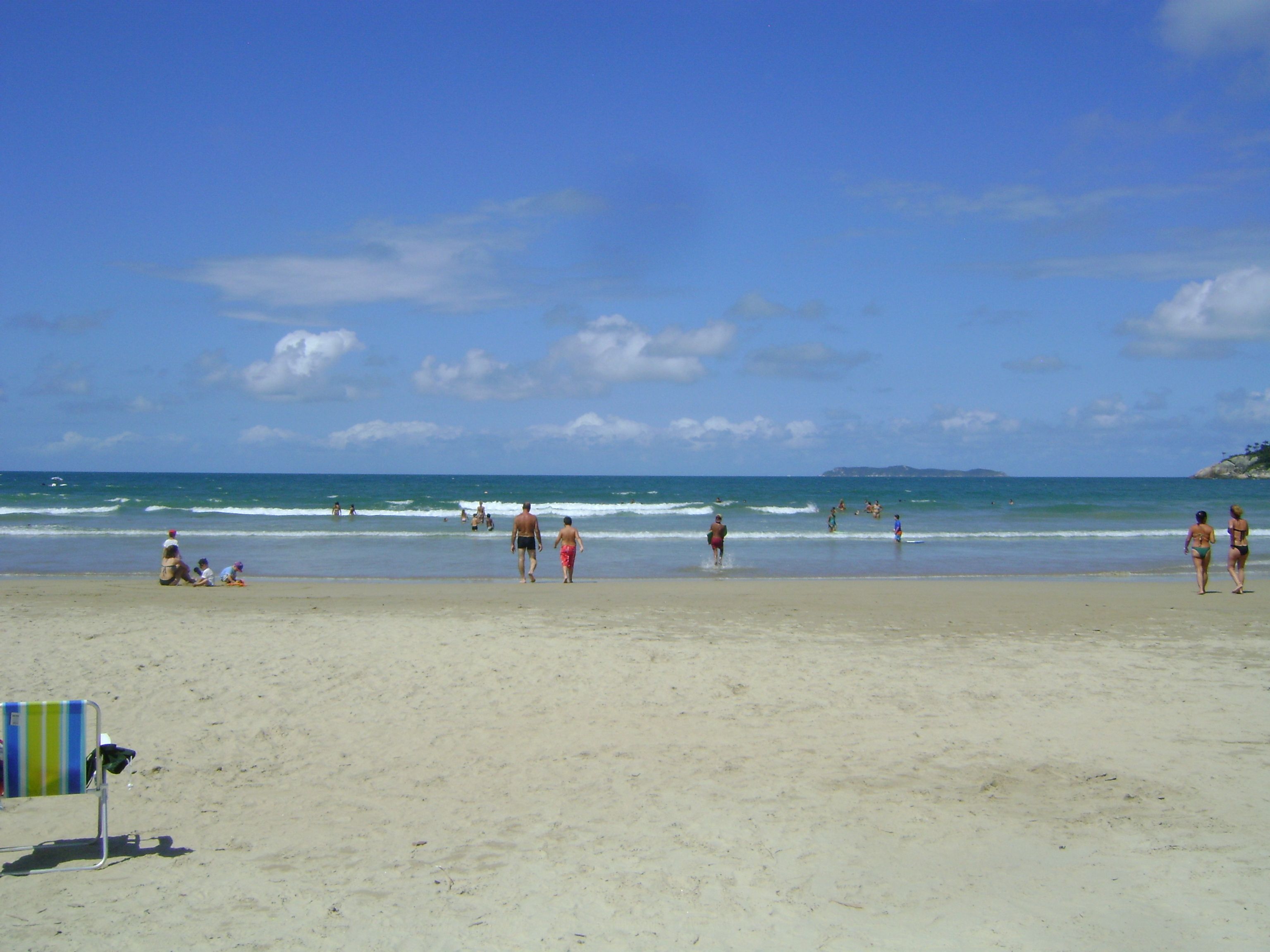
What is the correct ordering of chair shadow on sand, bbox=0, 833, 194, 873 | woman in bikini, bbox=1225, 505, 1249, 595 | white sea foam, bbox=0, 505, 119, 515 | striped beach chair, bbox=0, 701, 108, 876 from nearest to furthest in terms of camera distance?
striped beach chair, bbox=0, 701, 108, 876, chair shadow on sand, bbox=0, 833, 194, 873, woman in bikini, bbox=1225, 505, 1249, 595, white sea foam, bbox=0, 505, 119, 515

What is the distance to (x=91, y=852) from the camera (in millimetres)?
4938

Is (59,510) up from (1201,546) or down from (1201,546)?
down

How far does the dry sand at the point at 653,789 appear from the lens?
421 centimetres

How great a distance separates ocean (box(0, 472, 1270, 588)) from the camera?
22594 millimetres

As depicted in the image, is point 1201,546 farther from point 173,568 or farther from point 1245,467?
point 1245,467

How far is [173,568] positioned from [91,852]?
1336 centimetres

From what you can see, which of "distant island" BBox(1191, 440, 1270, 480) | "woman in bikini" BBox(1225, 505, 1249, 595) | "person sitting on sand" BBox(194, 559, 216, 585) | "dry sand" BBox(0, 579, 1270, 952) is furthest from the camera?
"distant island" BBox(1191, 440, 1270, 480)

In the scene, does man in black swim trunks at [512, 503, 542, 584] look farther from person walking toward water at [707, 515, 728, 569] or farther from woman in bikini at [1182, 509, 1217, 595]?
woman in bikini at [1182, 509, 1217, 595]

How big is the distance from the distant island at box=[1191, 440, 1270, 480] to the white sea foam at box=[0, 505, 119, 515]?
15367 centimetres

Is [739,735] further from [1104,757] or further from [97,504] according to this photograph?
[97,504]

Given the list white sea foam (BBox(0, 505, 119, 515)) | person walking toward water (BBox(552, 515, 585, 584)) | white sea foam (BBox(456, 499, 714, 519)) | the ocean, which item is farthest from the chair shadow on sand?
white sea foam (BBox(0, 505, 119, 515))

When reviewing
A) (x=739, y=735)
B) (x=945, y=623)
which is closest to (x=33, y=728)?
(x=739, y=735)

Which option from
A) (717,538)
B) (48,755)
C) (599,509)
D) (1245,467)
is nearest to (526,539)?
(717,538)

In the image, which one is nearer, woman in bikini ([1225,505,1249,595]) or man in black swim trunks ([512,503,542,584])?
woman in bikini ([1225,505,1249,595])
